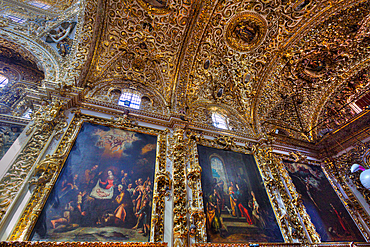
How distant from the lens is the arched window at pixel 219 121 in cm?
964

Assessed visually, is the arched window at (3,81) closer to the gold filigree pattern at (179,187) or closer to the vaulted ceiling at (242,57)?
the vaulted ceiling at (242,57)

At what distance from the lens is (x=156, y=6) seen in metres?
8.48

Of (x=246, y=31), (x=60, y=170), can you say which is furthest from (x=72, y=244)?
(x=246, y=31)

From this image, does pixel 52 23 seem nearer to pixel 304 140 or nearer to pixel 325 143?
pixel 304 140

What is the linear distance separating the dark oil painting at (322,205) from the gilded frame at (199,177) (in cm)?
179

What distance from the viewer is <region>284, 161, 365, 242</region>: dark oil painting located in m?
7.42

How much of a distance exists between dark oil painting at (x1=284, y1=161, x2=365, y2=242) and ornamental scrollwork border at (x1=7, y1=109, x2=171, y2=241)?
6.68 metres

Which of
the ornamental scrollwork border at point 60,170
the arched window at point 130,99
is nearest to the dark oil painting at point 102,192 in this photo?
the ornamental scrollwork border at point 60,170

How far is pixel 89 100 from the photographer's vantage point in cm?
727

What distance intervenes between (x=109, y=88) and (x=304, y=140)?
452 inches

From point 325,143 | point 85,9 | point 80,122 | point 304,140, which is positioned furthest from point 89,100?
point 325,143

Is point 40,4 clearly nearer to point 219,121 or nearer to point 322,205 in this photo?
point 219,121

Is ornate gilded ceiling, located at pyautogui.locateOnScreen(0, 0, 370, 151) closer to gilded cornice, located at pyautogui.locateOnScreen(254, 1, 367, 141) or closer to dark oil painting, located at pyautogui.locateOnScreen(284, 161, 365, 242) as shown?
gilded cornice, located at pyautogui.locateOnScreen(254, 1, 367, 141)

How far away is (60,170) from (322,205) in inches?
430
